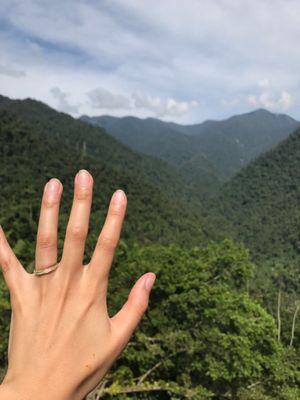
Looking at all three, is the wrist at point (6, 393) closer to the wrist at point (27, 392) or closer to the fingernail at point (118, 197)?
the wrist at point (27, 392)

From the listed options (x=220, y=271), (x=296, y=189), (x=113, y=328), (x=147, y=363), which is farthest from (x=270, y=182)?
(x=113, y=328)

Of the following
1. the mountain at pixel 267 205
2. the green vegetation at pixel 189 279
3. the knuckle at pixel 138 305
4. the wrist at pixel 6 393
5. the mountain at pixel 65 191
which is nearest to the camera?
the wrist at pixel 6 393

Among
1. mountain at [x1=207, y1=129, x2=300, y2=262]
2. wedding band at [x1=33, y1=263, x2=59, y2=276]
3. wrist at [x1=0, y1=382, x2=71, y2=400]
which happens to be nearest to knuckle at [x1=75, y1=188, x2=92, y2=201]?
wedding band at [x1=33, y1=263, x2=59, y2=276]

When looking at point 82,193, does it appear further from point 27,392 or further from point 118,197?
point 27,392

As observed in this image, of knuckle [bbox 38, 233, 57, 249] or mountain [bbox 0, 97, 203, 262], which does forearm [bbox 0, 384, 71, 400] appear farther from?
mountain [bbox 0, 97, 203, 262]

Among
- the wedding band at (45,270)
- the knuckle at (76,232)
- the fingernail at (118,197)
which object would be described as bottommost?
the wedding band at (45,270)

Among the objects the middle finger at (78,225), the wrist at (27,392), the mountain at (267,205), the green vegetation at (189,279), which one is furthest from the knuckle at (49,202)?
the mountain at (267,205)

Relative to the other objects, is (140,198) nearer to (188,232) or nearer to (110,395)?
(188,232)
